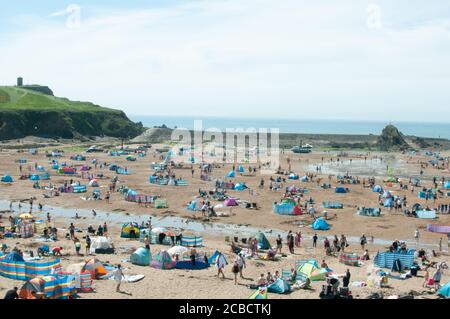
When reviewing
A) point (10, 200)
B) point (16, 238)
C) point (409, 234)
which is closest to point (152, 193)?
point (10, 200)

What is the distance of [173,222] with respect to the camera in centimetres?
3123

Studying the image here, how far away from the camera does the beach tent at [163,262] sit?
62.7ft

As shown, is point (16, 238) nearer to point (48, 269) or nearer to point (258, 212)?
point (48, 269)

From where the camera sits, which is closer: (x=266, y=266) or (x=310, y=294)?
(x=310, y=294)

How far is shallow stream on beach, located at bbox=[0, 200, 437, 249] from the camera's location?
2828cm

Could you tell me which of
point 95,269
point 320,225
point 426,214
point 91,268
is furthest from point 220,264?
point 426,214

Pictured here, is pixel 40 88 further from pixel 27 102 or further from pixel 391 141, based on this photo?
pixel 391 141

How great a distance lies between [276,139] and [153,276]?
93308 mm

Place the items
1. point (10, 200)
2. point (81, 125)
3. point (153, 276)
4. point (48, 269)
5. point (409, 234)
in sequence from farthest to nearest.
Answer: point (81, 125) → point (10, 200) → point (409, 234) → point (153, 276) → point (48, 269)

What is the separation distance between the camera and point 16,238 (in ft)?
79.0

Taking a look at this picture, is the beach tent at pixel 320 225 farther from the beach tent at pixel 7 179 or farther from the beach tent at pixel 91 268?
the beach tent at pixel 7 179

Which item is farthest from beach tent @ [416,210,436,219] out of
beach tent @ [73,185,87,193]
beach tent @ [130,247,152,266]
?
beach tent @ [73,185,87,193]

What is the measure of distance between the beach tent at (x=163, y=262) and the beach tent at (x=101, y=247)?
129 inches

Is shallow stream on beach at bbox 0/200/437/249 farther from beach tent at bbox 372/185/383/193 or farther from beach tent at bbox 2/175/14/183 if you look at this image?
beach tent at bbox 372/185/383/193
